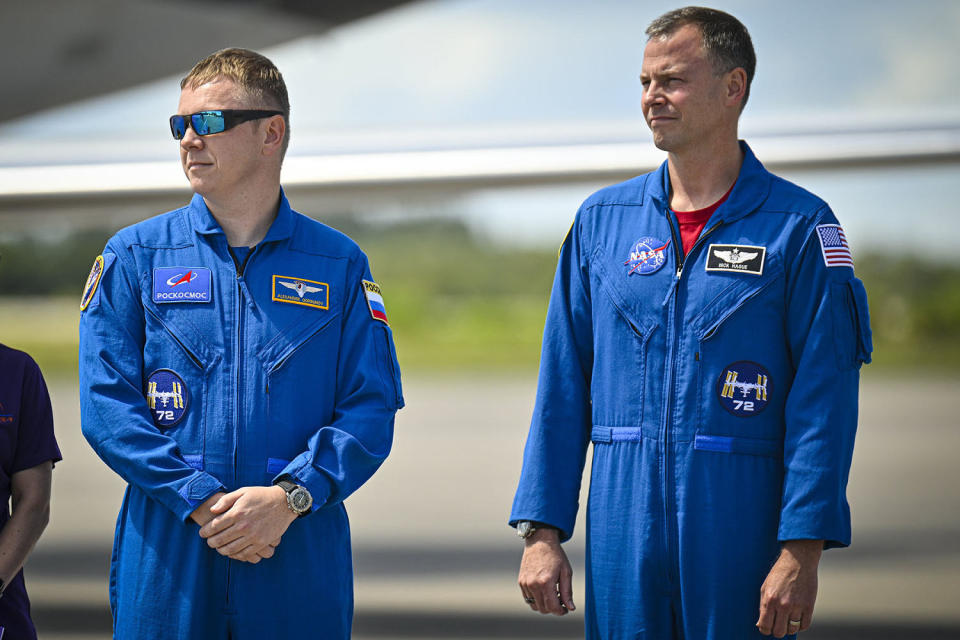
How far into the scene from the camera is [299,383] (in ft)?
7.09

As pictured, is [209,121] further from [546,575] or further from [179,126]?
[546,575]

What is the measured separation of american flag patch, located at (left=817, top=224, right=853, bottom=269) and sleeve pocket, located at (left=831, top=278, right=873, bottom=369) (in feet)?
0.13

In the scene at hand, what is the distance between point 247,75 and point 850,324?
1318 mm

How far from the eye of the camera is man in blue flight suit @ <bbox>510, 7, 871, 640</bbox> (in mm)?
2008

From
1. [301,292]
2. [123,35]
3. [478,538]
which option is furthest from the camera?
[478,538]

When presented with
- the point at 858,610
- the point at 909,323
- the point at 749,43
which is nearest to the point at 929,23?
the point at 909,323

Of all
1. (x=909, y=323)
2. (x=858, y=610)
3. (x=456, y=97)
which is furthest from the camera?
(x=456, y=97)

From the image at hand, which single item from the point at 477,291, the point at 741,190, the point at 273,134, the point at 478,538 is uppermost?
the point at 273,134

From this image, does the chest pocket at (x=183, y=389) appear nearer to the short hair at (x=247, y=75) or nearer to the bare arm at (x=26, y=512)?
the bare arm at (x=26, y=512)

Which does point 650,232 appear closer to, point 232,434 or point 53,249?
point 232,434

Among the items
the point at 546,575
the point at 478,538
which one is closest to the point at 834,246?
the point at 546,575

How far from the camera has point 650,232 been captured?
2.19 m

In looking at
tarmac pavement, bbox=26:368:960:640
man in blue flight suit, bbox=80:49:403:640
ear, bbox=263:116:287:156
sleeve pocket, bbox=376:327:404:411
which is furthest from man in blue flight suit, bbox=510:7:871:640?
tarmac pavement, bbox=26:368:960:640

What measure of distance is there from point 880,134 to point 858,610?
265 centimetres
